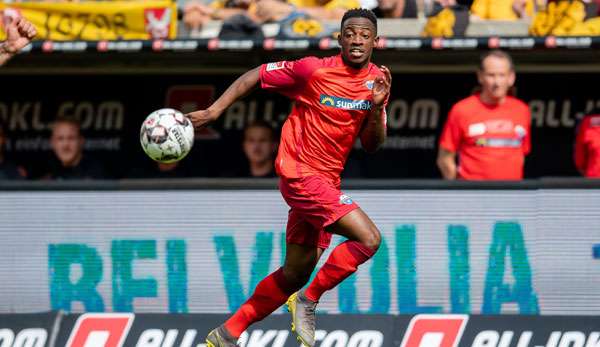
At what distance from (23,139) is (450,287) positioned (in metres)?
5.20

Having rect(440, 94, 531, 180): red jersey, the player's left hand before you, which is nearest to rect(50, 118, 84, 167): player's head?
rect(440, 94, 531, 180): red jersey

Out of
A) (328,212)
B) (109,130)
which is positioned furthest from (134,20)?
(328,212)

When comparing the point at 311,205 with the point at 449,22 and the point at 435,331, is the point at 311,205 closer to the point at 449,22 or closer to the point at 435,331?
the point at 435,331

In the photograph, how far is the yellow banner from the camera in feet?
32.0

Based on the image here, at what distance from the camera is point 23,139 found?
11.6 m

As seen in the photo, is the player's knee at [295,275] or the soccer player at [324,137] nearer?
the soccer player at [324,137]

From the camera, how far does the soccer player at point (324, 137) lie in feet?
22.2

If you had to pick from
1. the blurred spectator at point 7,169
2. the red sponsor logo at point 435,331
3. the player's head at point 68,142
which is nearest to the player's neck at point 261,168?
the player's head at point 68,142

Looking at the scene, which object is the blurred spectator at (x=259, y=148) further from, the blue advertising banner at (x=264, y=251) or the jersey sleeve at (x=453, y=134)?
the blue advertising banner at (x=264, y=251)

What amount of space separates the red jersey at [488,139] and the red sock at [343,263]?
2130mm

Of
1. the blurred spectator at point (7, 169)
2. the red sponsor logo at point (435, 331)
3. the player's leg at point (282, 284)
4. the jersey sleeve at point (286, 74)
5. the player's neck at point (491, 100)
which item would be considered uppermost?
the jersey sleeve at point (286, 74)

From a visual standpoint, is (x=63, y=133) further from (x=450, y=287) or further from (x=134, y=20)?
(x=450, y=287)

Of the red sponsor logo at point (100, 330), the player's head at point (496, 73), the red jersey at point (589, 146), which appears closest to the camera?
the red sponsor logo at point (100, 330)

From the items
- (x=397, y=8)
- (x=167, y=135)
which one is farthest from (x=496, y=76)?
(x=167, y=135)
